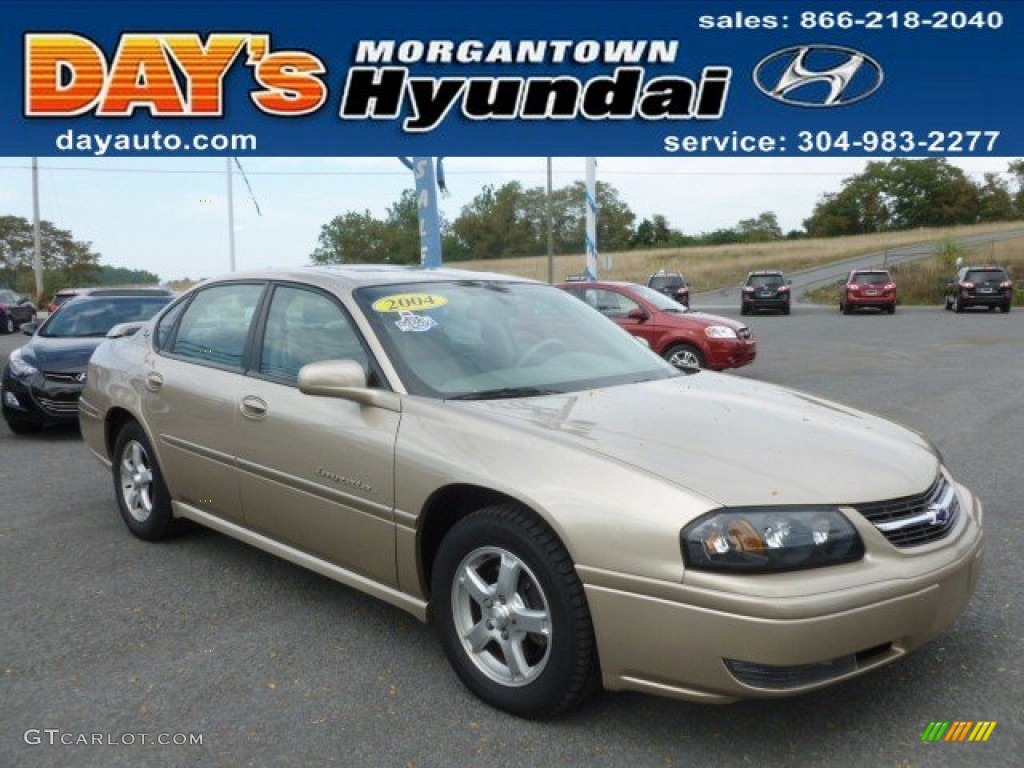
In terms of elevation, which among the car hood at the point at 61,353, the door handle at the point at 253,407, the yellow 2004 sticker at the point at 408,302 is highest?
the yellow 2004 sticker at the point at 408,302

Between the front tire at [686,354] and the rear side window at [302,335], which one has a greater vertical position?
the rear side window at [302,335]

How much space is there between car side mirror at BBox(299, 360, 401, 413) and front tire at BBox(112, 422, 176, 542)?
1.73 meters

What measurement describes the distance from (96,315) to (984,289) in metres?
28.0

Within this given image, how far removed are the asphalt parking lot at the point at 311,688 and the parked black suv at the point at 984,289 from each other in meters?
27.3

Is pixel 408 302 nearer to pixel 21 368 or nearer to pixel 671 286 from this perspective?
pixel 21 368

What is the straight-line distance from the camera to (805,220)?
10056 centimetres

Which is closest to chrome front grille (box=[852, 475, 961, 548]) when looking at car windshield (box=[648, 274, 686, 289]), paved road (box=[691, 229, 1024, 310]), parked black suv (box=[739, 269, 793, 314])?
parked black suv (box=[739, 269, 793, 314])

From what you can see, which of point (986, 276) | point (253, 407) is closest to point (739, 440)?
point (253, 407)

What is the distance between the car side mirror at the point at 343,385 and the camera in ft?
11.1

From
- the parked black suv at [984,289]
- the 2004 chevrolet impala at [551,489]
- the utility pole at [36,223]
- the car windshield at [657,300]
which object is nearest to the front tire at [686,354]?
the car windshield at [657,300]

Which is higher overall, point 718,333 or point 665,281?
point 665,281

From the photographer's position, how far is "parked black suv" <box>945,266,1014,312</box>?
29.3 meters

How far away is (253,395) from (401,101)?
11.3 metres

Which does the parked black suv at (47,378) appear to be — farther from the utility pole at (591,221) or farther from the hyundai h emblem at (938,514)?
the utility pole at (591,221)
